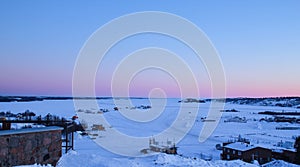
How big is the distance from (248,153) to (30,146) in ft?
55.7

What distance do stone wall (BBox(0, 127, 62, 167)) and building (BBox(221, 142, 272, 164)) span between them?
49.9ft

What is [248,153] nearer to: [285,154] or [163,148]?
[285,154]

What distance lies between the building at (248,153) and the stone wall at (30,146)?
599 inches

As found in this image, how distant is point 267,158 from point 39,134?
57.6 feet

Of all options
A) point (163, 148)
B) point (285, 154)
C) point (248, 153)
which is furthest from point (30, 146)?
point (285, 154)

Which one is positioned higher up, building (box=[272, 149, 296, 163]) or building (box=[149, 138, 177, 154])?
building (box=[149, 138, 177, 154])

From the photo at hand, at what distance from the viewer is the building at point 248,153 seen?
58.6 ft

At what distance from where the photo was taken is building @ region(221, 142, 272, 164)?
17.9 m

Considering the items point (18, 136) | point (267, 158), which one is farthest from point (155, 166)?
point (267, 158)

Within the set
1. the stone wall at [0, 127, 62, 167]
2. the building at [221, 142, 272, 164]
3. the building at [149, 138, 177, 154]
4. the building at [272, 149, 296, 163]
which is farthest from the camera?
the building at [221, 142, 272, 164]

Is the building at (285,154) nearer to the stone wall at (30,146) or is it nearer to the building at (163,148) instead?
the building at (163,148)

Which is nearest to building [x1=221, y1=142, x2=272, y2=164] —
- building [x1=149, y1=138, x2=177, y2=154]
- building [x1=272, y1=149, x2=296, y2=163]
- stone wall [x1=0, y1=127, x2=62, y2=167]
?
building [x1=272, y1=149, x2=296, y2=163]

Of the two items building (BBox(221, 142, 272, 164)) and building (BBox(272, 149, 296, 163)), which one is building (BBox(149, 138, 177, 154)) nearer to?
building (BBox(221, 142, 272, 164))

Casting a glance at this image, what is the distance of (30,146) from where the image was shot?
366 cm
